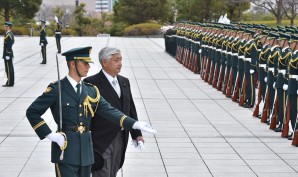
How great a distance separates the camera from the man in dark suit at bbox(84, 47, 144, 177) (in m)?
5.73

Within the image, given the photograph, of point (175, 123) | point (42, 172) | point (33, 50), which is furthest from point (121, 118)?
point (33, 50)

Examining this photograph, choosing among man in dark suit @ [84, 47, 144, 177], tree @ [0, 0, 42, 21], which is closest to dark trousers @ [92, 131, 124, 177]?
man in dark suit @ [84, 47, 144, 177]

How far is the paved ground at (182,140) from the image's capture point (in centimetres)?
806

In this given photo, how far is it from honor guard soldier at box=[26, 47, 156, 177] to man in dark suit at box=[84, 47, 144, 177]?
482mm

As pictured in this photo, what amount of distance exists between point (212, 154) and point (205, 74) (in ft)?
29.2

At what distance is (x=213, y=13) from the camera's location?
5469 cm

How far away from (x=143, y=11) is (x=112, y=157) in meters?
53.2

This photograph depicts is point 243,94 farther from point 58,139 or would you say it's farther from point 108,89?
point 58,139

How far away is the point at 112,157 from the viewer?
5828 mm

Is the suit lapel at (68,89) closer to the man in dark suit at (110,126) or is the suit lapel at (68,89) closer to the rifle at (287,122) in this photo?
the man in dark suit at (110,126)

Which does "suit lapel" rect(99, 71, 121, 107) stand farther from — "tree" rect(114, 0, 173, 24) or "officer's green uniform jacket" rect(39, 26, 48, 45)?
"tree" rect(114, 0, 173, 24)

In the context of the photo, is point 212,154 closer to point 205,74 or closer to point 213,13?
point 205,74

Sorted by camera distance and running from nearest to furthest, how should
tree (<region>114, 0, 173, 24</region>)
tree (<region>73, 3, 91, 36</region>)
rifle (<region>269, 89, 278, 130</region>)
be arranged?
rifle (<region>269, 89, 278, 130</region>)
tree (<region>114, 0, 173, 24</region>)
tree (<region>73, 3, 91, 36</region>)

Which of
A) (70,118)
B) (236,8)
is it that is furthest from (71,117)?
(236,8)
